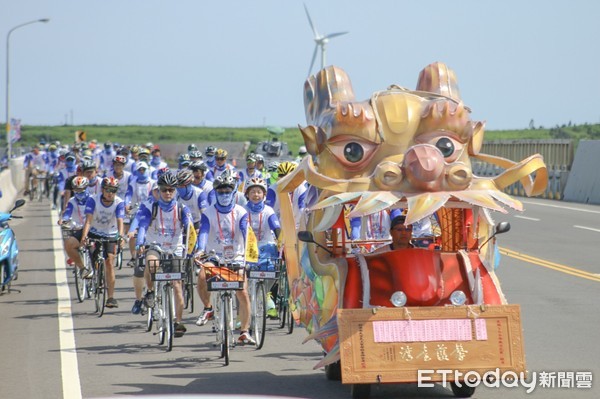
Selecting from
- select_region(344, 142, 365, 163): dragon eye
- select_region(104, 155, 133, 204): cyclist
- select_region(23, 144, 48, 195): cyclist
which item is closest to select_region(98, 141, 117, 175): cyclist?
select_region(23, 144, 48, 195): cyclist

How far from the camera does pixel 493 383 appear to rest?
1204cm

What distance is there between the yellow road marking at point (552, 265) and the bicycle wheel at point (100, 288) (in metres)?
7.99

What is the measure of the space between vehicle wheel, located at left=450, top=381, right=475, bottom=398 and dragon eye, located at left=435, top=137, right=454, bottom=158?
1.97m

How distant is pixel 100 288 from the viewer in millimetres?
17953

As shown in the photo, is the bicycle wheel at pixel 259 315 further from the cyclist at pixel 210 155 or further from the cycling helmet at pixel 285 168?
the cyclist at pixel 210 155

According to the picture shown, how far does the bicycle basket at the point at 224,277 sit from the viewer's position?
13805mm

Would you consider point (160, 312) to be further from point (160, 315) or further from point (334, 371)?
point (334, 371)

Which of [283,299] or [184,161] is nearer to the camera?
[283,299]

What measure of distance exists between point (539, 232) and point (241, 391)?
65.9 feet

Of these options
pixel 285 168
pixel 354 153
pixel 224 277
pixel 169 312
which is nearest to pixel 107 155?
pixel 285 168

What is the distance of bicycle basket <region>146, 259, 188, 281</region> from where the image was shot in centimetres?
1472

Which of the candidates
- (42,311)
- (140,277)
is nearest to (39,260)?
(42,311)

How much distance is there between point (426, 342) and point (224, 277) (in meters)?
3.89

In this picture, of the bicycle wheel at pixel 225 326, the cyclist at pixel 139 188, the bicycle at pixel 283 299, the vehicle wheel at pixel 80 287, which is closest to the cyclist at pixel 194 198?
the vehicle wheel at pixel 80 287
